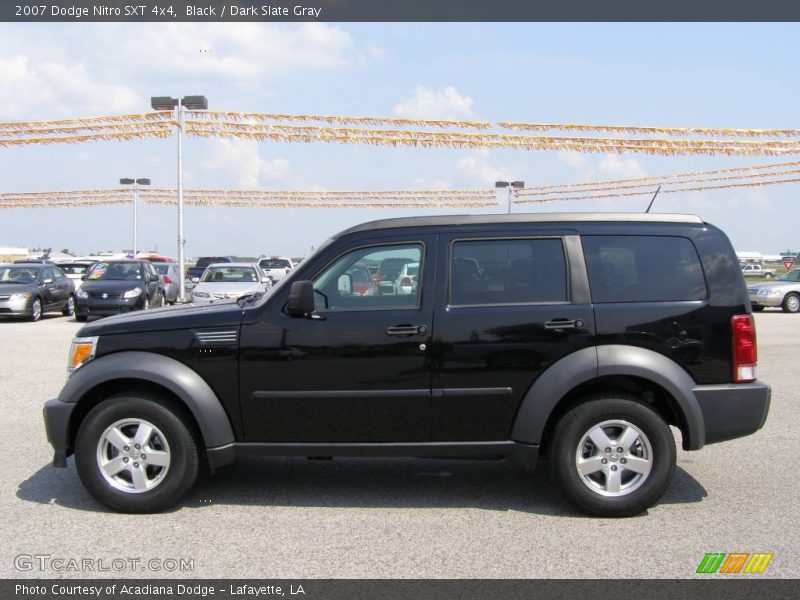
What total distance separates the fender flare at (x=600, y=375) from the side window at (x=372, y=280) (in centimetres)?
100

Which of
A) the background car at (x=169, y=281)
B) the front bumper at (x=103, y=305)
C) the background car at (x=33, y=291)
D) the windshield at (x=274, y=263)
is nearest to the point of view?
the front bumper at (x=103, y=305)

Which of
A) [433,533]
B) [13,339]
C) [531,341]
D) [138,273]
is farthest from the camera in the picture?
[138,273]

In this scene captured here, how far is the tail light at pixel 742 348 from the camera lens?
4.93 metres

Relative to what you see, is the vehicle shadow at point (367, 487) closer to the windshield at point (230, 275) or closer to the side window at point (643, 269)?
the side window at point (643, 269)

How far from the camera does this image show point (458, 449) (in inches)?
194

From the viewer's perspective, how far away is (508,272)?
5.06 meters

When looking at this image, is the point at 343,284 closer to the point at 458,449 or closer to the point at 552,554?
the point at 458,449

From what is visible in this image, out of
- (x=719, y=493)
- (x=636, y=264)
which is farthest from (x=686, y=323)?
(x=719, y=493)

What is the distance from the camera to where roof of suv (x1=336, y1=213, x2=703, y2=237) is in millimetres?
5148

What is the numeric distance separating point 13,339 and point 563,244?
44.0ft

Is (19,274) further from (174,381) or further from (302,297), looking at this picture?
(302,297)

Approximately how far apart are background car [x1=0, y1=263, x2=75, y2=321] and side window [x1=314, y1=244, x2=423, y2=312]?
1698 centimetres
